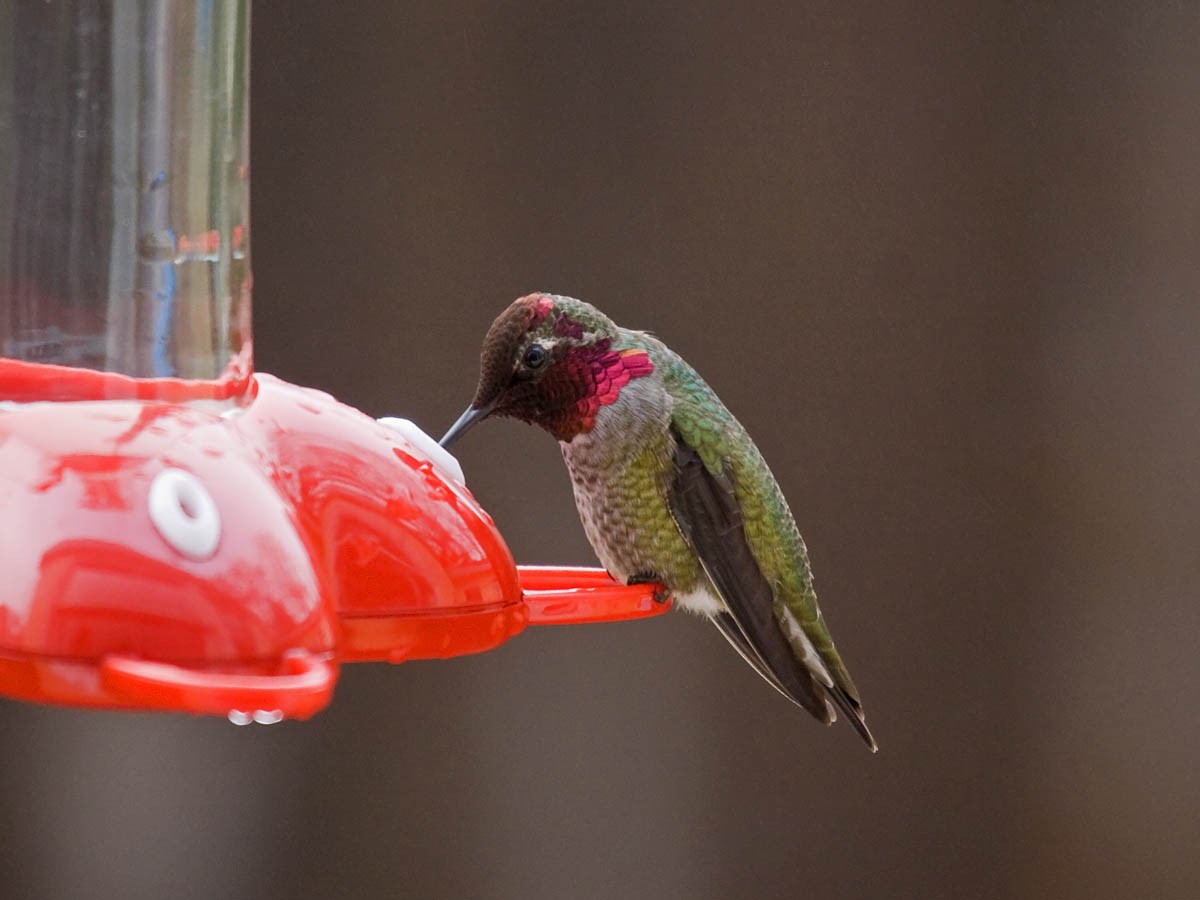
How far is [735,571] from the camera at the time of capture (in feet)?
8.00

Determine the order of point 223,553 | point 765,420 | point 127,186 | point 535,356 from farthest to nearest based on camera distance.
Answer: point 765,420 < point 535,356 < point 127,186 < point 223,553

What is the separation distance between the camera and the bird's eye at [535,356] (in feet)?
7.26

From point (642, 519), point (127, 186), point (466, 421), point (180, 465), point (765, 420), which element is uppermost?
point (127, 186)

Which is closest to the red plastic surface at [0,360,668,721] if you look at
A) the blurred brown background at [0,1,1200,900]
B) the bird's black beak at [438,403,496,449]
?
the bird's black beak at [438,403,496,449]

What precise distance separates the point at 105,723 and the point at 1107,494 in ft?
8.77

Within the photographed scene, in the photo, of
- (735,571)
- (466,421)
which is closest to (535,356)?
(466,421)

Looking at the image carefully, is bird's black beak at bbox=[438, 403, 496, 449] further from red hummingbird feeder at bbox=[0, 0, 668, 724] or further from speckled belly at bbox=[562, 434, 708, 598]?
speckled belly at bbox=[562, 434, 708, 598]

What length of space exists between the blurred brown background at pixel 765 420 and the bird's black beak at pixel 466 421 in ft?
6.02

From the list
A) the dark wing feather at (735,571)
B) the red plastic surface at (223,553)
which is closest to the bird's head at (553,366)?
the dark wing feather at (735,571)

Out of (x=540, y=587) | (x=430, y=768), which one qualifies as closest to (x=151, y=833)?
(x=430, y=768)

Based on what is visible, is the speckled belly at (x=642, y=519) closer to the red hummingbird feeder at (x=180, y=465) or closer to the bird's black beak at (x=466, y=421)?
the bird's black beak at (x=466, y=421)

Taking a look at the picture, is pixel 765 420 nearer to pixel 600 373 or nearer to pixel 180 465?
pixel 600 373

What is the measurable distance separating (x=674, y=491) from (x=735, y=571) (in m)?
0.16

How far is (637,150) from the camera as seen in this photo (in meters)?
4.08
